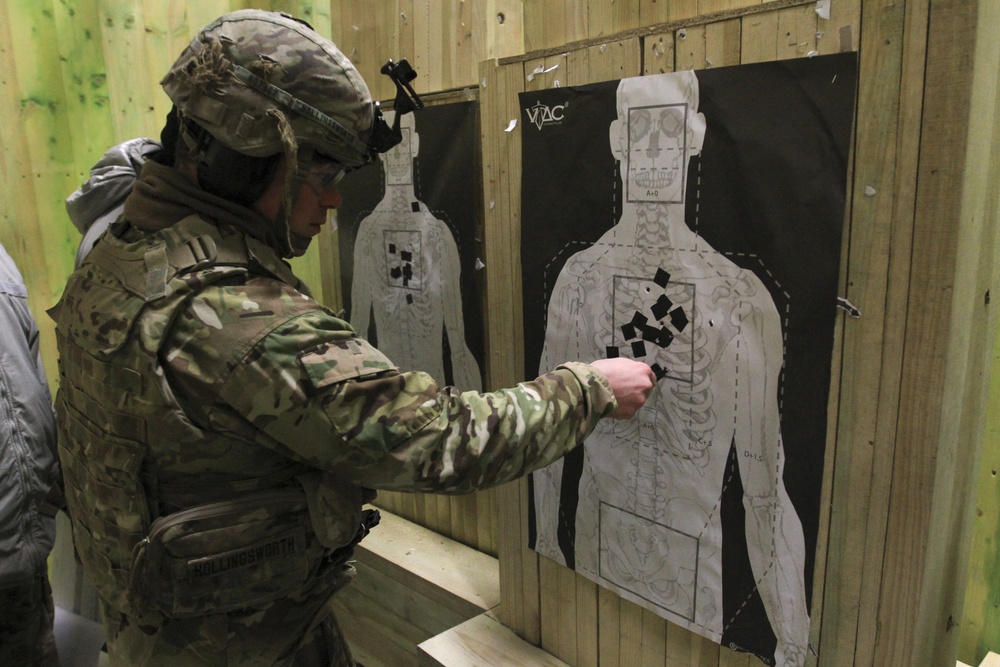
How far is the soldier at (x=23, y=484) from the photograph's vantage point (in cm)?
160

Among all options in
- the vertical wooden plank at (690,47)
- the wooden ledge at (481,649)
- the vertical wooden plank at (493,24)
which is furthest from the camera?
the vertical wooden plank at (493,24)

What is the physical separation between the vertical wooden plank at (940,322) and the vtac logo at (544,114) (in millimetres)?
603

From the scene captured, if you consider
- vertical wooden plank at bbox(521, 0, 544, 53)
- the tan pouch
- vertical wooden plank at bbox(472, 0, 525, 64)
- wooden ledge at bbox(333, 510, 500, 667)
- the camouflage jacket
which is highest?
vertical wooden plank at bbox(472, 0, 525, 64)

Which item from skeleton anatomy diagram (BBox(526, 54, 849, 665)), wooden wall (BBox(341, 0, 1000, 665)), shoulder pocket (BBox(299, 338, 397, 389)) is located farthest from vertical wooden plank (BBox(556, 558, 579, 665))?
shoulder pocket (BBox(299, 338, 397, 389))

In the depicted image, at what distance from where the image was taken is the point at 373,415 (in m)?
0.98

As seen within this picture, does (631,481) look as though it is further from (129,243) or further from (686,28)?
→ (129,243)

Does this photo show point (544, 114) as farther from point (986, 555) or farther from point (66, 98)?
point (66, 98)

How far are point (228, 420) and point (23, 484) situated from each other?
0.97m

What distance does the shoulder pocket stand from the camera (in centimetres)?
96

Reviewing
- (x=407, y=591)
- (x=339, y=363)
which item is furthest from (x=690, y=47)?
(x=407, y=591)

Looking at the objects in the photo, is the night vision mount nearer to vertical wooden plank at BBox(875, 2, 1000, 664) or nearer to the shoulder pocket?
the shoulder pocket

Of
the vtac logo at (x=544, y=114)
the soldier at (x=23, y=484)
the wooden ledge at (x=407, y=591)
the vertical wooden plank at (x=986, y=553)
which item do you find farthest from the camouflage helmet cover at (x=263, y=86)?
the vertical wooden plank at (x=986, y=553)

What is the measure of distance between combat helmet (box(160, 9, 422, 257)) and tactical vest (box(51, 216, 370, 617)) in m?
0.10

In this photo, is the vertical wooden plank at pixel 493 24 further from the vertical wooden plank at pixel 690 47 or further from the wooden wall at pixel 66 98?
the wooden wall at pixel 66 98
